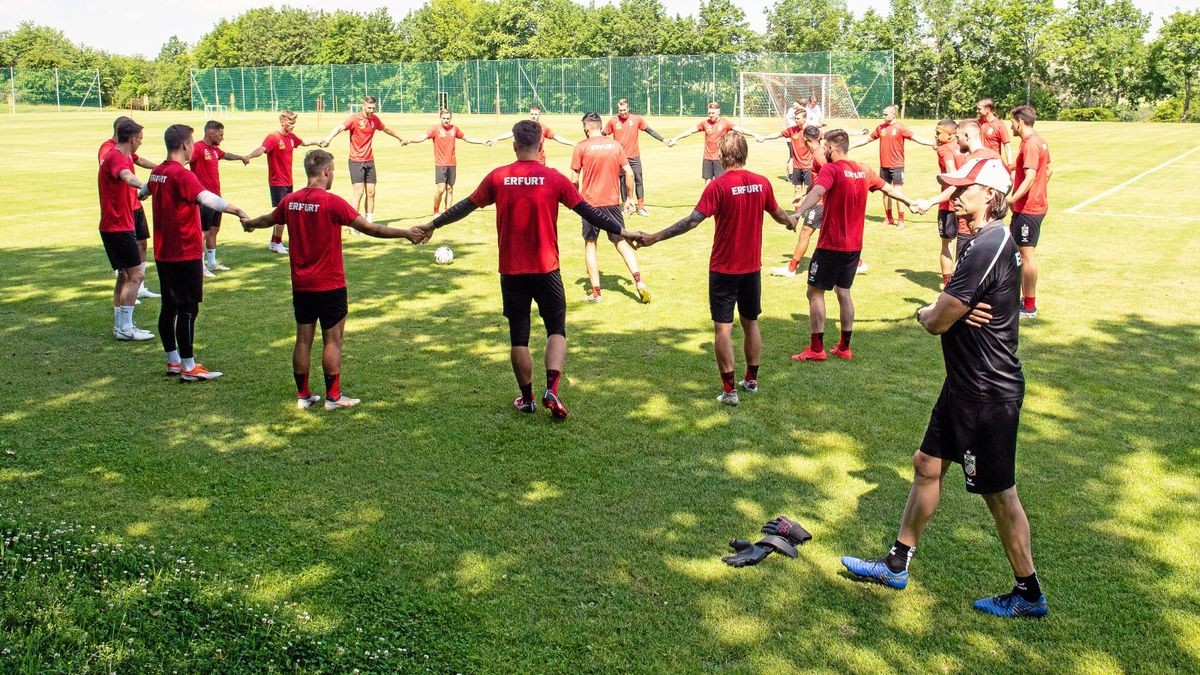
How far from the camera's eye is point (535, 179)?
7609 millimetres

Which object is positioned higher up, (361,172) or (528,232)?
(361,172)

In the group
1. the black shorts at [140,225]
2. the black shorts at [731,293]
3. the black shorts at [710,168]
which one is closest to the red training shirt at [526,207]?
the black shorts at [731,293]

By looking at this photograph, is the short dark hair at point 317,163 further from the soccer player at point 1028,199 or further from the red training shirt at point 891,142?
the red training shirt at point 891,142

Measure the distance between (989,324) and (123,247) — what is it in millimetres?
8950

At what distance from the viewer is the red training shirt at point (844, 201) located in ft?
Answer: 31.0

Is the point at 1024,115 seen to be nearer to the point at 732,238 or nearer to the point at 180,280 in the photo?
the point at 732,238

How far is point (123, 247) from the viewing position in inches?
405

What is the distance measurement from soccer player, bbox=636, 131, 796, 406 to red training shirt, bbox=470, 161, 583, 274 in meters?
0.92

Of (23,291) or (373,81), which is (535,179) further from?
(373,81)

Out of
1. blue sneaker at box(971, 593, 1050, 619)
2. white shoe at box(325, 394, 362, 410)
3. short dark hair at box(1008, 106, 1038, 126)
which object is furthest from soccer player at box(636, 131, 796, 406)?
short dark hair at box(1008, 106, 1038, 126)

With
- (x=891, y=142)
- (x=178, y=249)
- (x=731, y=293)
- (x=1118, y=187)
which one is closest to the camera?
(x=731, y=293)

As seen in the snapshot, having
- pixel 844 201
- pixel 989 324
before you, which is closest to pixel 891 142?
pixel 844 201

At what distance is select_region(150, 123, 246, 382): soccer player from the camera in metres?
8.67

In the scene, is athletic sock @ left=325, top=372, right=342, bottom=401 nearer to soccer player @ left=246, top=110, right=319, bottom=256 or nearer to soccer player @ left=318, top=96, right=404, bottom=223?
soccer player @ left=246, top=110, right=319, bottom=256
